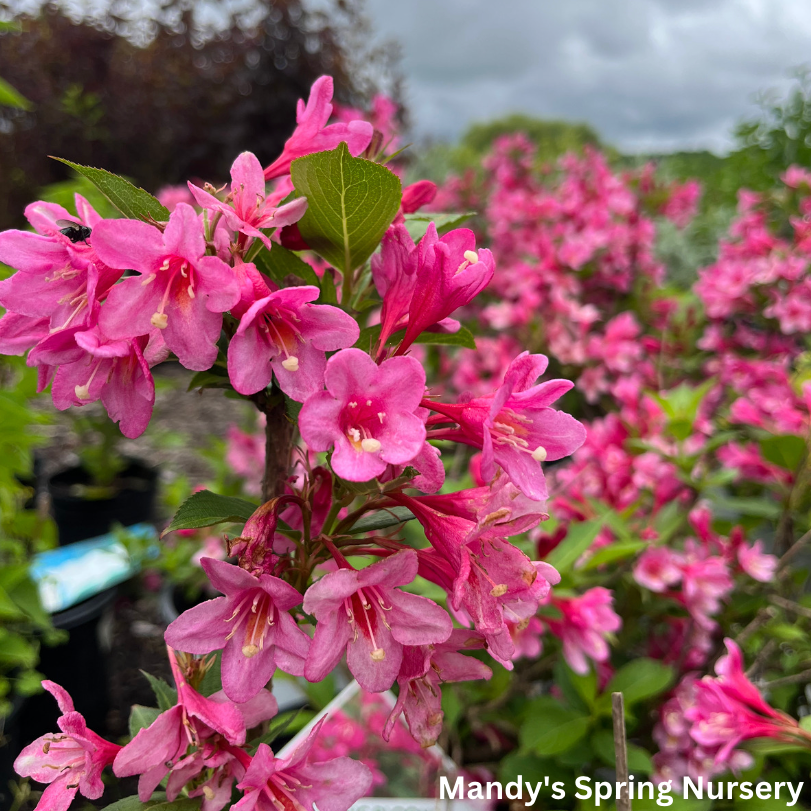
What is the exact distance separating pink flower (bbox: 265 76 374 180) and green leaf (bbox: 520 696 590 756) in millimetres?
1138

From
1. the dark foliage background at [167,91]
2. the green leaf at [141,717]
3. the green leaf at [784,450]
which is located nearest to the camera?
the green leaf at [141,717]

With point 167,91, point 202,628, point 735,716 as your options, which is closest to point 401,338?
point 202,628

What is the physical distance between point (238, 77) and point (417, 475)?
643 centimetres

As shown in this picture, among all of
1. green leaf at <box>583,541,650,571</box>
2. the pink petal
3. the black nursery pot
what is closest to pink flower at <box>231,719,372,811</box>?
the pink petal

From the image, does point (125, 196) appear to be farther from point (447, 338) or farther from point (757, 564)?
point (757, 564)

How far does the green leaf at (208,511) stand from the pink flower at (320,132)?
0.36 metres

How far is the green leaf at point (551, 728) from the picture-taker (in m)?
1.28

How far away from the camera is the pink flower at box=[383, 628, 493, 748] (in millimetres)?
630

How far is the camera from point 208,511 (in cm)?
64

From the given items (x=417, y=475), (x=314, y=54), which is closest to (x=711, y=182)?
(x=314, y=54)

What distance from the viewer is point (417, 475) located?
2.06ft

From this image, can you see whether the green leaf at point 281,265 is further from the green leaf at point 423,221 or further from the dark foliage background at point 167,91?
the dark foliage background at point 167,91

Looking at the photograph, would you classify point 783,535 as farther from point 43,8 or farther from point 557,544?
point 43,8

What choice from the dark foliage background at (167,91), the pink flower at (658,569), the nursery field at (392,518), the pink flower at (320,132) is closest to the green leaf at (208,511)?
the nursery field at (392,518)
